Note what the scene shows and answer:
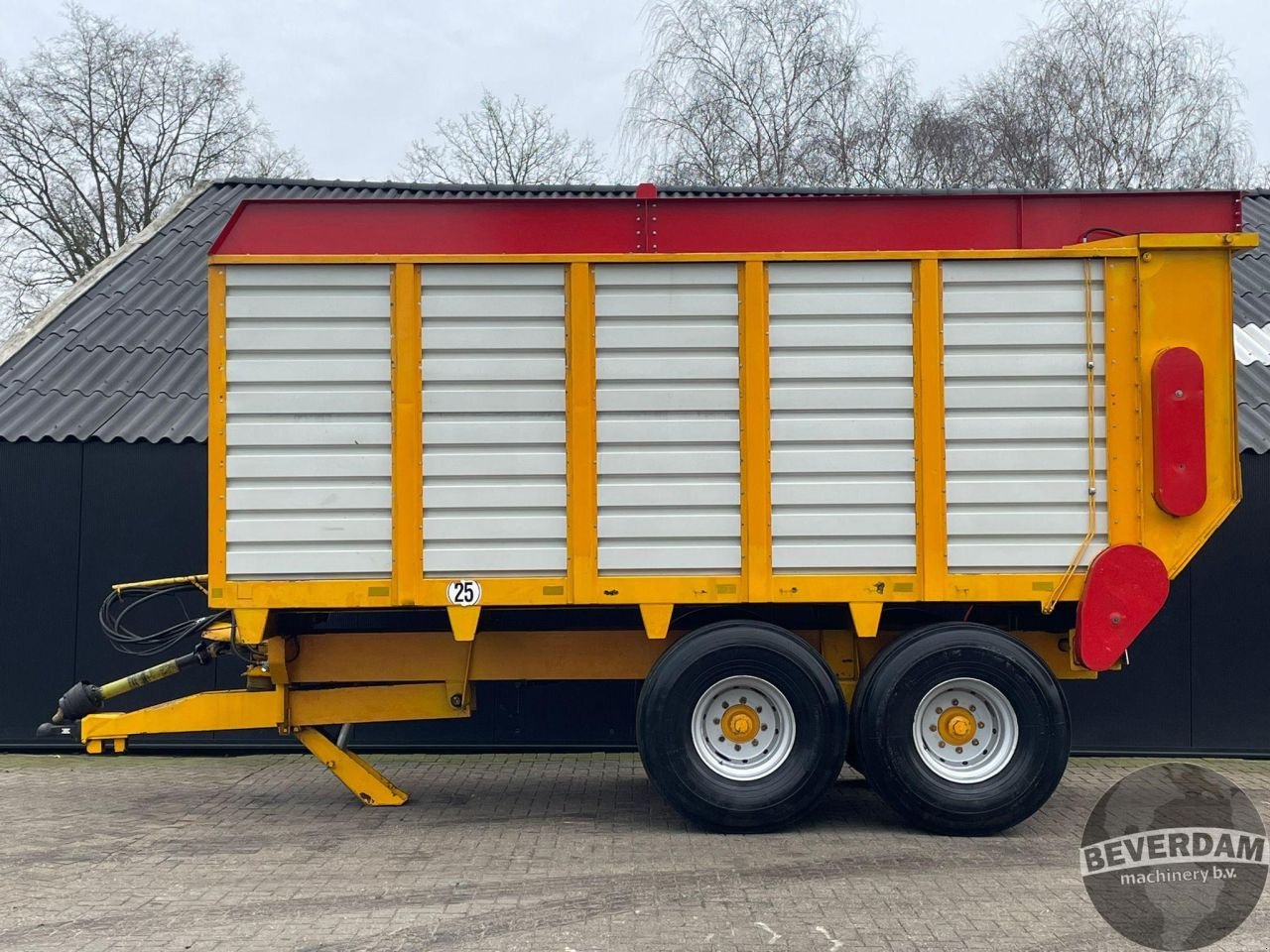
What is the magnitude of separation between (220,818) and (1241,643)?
24.4ft

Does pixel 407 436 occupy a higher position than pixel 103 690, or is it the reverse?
pixel 407 436

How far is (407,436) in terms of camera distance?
297 inches

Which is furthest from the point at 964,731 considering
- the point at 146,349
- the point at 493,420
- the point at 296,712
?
the point at 146,349

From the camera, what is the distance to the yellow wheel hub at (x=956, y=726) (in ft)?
24.7

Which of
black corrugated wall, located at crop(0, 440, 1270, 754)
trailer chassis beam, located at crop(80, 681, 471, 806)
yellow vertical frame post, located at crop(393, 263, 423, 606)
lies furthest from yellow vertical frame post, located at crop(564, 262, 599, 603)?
black corrugated wall, located at crop(0, 440, 1270, 754)

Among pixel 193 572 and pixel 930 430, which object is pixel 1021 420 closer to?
pixel 930 430

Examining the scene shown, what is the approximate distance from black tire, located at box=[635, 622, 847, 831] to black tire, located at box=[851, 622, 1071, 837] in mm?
264

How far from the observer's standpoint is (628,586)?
24.7ft

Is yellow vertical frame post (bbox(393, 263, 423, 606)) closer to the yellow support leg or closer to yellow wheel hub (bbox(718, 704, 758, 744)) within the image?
the yellow support leg

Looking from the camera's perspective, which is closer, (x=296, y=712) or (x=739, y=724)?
(x=739, y=724)

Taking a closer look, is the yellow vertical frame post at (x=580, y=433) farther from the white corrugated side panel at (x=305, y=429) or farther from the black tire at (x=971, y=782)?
the black tire at (x=971, y=782)

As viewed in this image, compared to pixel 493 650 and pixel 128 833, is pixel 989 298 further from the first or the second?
pixel 128 833

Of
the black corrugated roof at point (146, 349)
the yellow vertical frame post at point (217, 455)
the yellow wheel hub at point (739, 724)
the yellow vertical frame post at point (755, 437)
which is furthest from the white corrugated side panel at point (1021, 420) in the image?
the yellow vertical frame post at point (217, 455)

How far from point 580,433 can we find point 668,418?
51 cm
